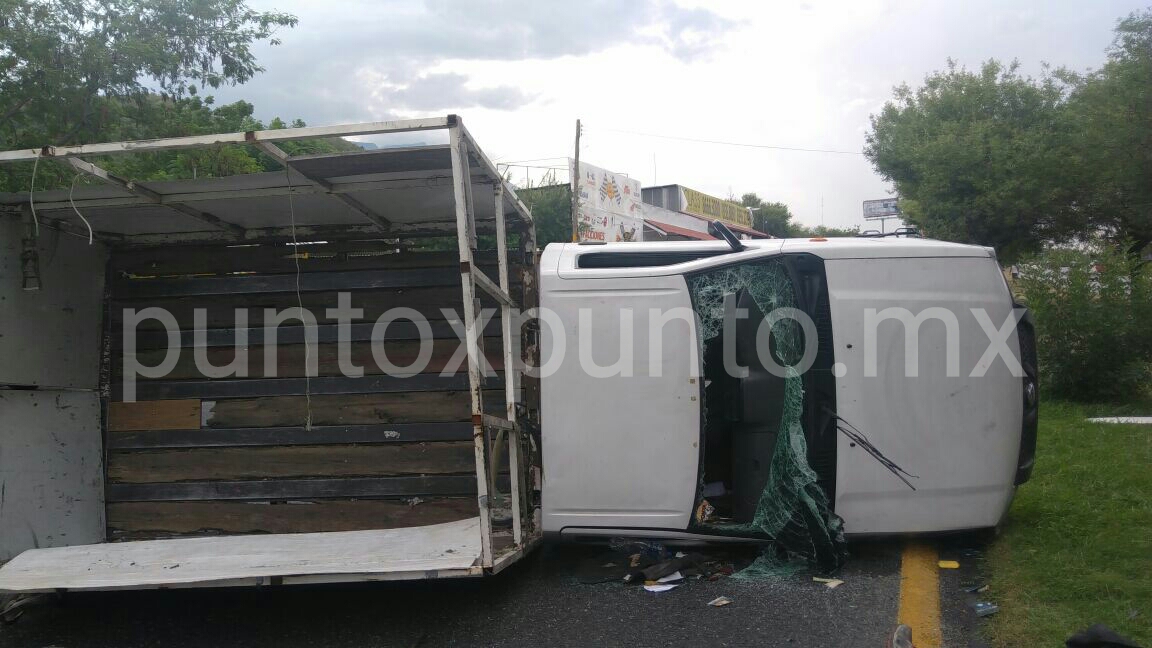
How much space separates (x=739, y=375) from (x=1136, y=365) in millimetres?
6871

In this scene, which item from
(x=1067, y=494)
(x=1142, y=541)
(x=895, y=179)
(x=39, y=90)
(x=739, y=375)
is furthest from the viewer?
(x=895, y=179)

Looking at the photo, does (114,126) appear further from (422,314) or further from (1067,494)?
(1067,494)

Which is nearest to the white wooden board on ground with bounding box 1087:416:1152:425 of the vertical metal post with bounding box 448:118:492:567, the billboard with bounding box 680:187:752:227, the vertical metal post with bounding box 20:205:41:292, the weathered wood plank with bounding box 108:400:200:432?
the vertical metal post with bounding box 448:118:492:567

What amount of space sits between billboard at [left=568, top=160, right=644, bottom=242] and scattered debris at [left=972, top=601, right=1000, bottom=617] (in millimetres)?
17551

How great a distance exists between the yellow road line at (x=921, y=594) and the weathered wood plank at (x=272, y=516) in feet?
8.80

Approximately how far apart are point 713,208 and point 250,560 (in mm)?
36049

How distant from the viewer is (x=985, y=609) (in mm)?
3721

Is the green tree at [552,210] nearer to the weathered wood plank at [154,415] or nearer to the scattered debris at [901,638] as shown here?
the weathered wood plank at [154,415]

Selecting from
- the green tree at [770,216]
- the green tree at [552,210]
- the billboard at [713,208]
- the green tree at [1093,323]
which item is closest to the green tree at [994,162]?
the green tree at [1093,323]

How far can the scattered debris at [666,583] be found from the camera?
430 centimetres

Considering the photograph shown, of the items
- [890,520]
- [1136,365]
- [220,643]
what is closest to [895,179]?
[1136,365]

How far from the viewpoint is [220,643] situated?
398cm

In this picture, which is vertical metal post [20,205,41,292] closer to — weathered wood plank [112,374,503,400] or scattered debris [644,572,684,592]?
weathered wood plank [112,374,503,400]

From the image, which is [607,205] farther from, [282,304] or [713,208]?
[282,304]
